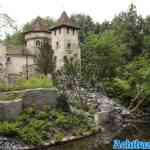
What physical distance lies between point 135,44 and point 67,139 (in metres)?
25.9

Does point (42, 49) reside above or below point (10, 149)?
above

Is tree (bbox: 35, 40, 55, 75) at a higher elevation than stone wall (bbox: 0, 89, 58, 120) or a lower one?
higher

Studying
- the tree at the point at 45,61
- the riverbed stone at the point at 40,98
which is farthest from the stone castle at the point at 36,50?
the riverbed stone at the point at 40,98

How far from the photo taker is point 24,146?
68.2 feet

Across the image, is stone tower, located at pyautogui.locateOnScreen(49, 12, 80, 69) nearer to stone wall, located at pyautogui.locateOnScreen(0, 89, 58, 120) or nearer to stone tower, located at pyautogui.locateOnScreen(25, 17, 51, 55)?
stone tower, located at pyautogui.locateOnScreen(25, 17, 51, 55)

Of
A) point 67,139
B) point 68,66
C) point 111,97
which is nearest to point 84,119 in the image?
point 67,139

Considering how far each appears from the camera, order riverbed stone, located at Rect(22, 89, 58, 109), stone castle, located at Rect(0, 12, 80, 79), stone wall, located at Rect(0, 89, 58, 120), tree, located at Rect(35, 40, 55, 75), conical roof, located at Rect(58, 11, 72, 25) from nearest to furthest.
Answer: stone wall, located at Rect(0, 89, 58, 120), riverbed stone, located at Rect(22, 89, 58, 109), tree, located at Rect(35, 40, 55, 75), stone castle, located at Rect(0, 12, 80, 79), conical roof, located at Rect(58, 11, 72, 25)

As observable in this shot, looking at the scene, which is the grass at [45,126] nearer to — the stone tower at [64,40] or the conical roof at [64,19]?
the stone tower at [64,40]

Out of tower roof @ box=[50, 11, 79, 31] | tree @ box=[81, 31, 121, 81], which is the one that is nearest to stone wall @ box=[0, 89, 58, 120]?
tree @ box=[81, 31, 121, 81]

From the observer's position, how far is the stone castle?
49219 mm

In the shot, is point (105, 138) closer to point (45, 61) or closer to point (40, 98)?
point (40, 98)

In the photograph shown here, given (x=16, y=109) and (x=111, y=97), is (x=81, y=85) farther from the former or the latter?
(x=16, y=109)

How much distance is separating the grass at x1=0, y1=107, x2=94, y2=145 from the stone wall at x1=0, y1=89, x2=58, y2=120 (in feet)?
1.68

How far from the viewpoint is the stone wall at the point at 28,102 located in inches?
947
